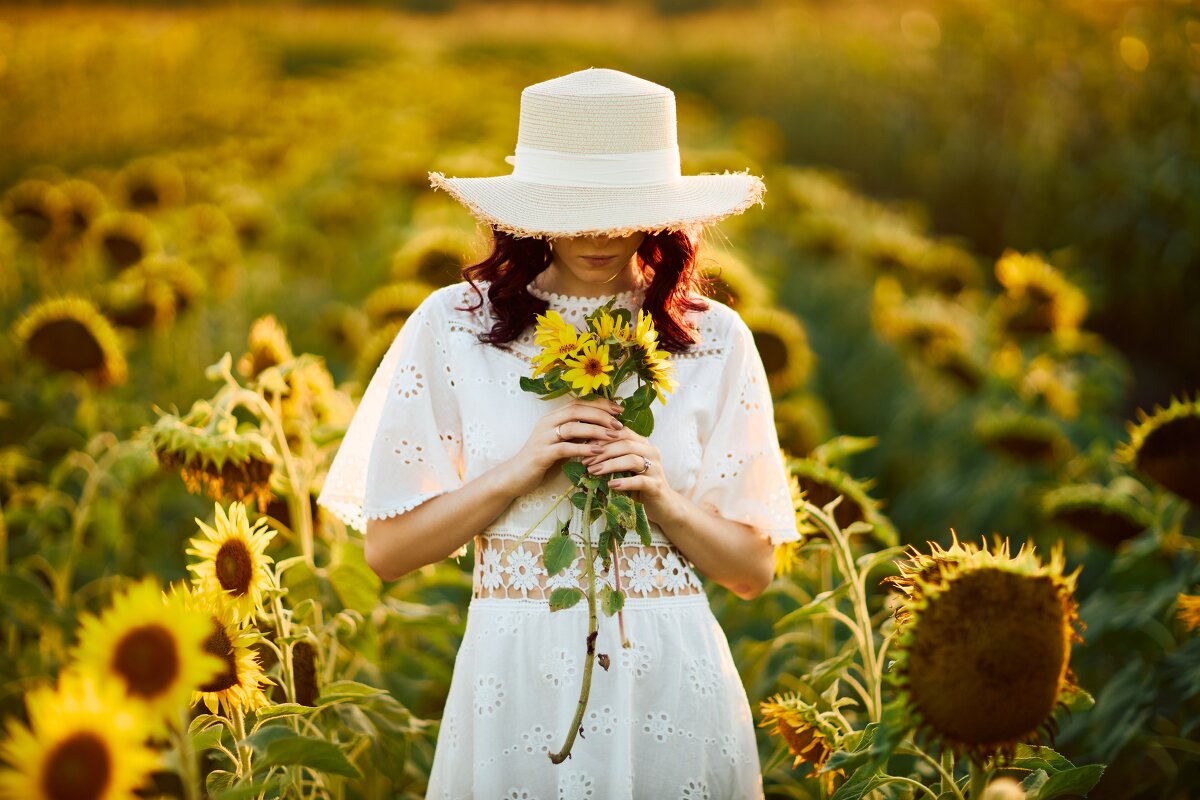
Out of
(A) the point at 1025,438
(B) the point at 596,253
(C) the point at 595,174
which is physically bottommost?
(A) the point at 1025,438

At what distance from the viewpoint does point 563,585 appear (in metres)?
1.97

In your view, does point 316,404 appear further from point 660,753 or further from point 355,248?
point 355,248

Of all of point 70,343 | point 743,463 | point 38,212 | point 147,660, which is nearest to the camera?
point 147,660

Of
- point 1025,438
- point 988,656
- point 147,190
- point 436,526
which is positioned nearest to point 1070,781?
point 988,656

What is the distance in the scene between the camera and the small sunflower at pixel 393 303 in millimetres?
3660

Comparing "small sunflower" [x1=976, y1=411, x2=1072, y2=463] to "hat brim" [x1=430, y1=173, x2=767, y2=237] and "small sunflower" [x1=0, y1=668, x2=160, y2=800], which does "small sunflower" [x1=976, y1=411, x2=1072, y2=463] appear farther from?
"small sunflower" [x1=0, y1=668, x2=160, y2=800]

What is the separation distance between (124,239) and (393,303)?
1.45 meters

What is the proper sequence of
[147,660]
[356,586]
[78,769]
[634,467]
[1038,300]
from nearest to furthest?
[78,769], [147,660], [634,467], [356,586], [1038,300]

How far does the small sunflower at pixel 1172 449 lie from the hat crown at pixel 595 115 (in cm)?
129

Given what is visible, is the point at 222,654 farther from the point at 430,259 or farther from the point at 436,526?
Result: the point at 430,259

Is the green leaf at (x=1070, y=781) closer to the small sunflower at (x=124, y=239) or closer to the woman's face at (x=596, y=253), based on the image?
the woman's face at (x=596, y=253)

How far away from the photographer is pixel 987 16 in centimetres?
1055

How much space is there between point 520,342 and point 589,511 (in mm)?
379

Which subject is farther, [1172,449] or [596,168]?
[1172,449]
